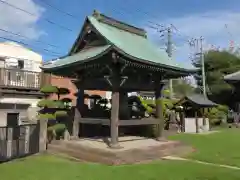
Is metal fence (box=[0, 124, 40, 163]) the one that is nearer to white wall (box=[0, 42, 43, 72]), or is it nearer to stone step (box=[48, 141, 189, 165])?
stone step (box=[48, 141, 189, 165])

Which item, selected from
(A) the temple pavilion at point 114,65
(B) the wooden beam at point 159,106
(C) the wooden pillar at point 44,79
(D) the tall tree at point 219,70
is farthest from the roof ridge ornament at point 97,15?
(D) the tall tree at point 219,70

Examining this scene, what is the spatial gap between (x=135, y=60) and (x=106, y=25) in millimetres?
3094

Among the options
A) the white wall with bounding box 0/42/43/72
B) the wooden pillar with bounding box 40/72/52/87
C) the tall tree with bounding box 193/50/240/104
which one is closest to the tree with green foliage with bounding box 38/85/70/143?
the wooden pillar with bounding box 40/72/52/87

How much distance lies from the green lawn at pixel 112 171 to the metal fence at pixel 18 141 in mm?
1094

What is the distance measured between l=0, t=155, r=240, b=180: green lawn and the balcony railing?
8.15 m

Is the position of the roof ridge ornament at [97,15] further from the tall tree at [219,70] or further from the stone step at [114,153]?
the tall tree at [219,70]

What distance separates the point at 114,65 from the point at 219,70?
34.1 m

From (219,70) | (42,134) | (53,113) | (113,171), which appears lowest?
(113,171)

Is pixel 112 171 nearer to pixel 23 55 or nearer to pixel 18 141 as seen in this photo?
pixel 18 141

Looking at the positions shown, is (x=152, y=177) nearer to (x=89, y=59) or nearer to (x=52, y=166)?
(x=52, y=166)

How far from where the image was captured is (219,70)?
1674 inches

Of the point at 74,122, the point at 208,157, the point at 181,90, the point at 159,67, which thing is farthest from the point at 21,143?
the point at 181,90

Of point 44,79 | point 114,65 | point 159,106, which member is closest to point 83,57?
point 114,65

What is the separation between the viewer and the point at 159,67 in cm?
1266
